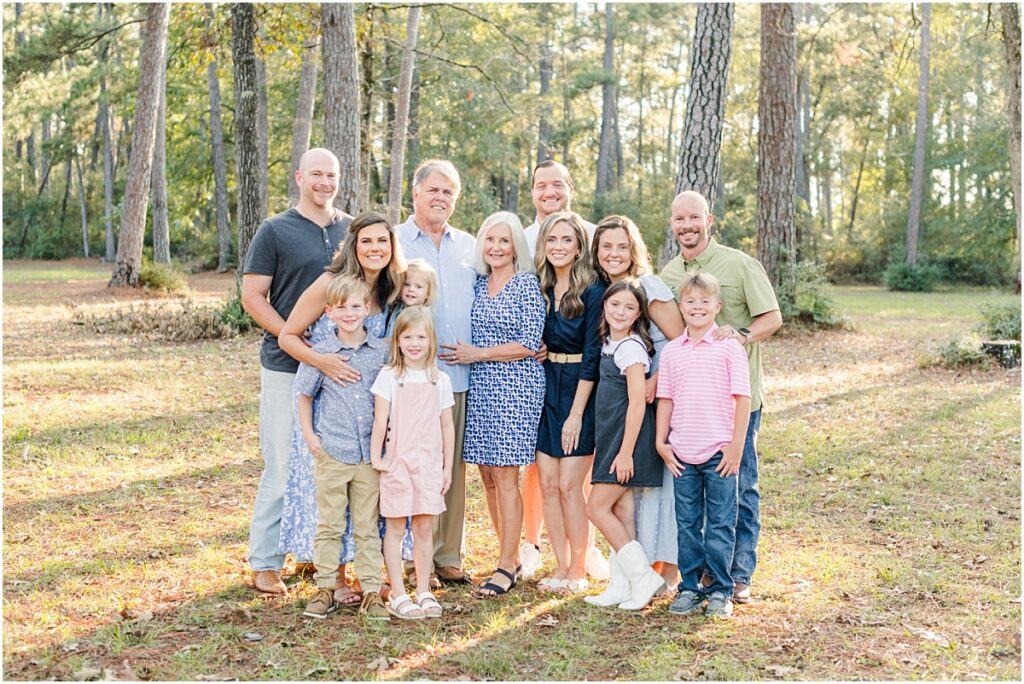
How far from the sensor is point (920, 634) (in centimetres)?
431

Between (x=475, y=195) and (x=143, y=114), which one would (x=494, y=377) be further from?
(x=475, y=195)

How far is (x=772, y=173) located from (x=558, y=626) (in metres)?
11.4

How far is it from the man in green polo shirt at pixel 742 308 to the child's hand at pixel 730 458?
191 mm

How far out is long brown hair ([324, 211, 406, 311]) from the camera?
458 cm

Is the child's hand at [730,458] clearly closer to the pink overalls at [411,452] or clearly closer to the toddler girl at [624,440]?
the toddler girl at [624,440]

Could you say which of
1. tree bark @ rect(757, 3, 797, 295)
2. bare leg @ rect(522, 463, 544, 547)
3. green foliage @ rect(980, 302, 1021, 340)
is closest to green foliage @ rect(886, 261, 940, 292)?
tree bark @ rect(757, 3, 797, 295)

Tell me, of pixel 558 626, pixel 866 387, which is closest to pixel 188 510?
pixel 558 626

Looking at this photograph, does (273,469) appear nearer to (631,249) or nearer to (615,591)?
(615,591)

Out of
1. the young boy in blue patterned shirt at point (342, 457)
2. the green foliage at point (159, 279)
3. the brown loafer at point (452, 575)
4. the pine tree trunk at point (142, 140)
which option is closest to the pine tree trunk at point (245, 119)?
the pine tree trunk at point (142, 140)

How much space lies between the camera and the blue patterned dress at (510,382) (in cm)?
480

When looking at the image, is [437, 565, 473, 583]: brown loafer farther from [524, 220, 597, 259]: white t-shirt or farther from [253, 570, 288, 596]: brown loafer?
[524, 220, 597, 259]: white t-shirt

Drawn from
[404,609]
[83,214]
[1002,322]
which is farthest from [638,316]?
[83,214]

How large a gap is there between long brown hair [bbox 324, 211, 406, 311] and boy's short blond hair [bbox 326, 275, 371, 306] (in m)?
0.08

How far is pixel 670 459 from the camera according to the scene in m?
4.63
